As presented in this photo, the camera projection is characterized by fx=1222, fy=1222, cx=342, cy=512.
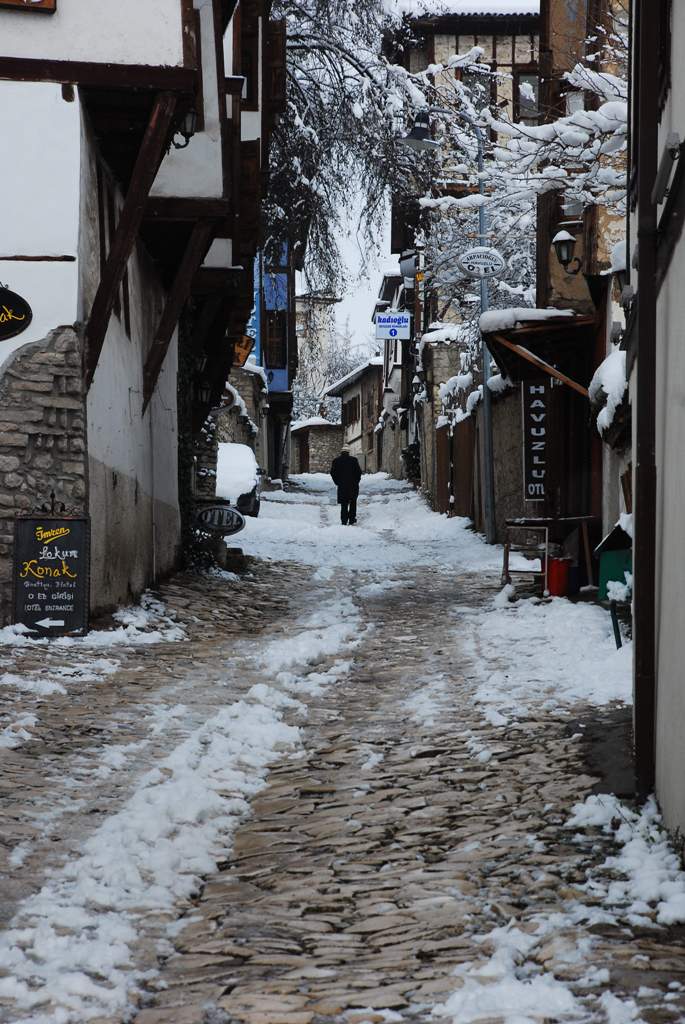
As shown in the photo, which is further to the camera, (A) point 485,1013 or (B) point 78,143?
(B) point 78,143

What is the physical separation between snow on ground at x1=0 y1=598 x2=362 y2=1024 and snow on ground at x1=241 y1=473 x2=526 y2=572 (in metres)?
10.2

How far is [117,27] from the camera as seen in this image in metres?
9.30

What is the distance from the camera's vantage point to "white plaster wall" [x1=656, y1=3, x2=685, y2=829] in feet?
14.0

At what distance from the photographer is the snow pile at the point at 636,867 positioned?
3824 millimetres

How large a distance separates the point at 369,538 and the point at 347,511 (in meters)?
3.51

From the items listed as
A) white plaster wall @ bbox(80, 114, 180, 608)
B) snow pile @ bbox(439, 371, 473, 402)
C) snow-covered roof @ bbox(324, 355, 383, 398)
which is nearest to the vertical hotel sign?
white plaster wall @ bbox(80, 114, 180, 608)

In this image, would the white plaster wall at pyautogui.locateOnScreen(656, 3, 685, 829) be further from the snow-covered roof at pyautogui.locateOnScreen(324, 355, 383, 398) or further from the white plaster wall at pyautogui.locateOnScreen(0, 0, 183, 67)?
the snow-covered roof at pyautogui.locateOnScreen(324, 355, 383, 398)

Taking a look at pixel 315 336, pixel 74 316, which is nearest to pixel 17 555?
pixel 74 316

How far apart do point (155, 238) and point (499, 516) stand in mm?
9657

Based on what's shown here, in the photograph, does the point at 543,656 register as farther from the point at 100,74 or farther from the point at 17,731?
the point at 100,74

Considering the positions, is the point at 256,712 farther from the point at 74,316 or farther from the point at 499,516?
the point at 499,516

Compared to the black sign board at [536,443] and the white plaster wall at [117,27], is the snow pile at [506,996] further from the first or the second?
the black sign board at [536,443]

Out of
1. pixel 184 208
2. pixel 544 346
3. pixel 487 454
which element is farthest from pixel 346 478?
pixel 184 208

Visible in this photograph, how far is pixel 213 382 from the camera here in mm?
20078
